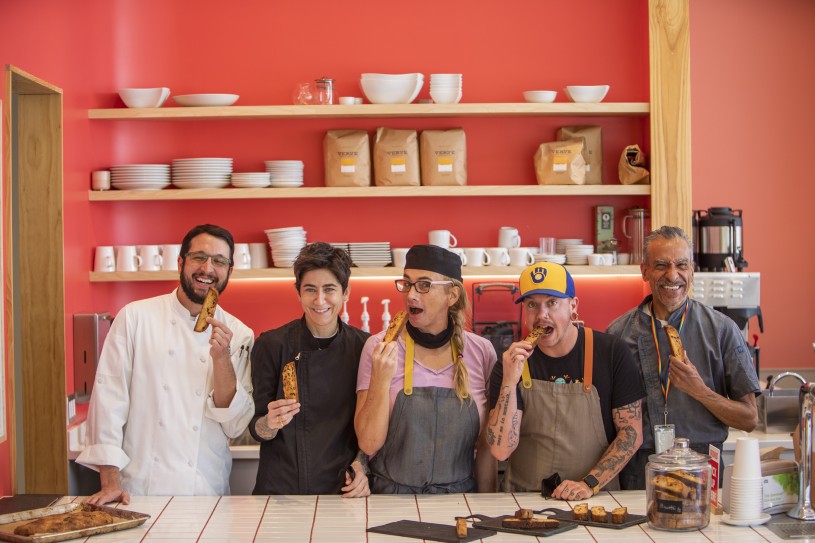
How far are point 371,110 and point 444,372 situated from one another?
7.90 feet

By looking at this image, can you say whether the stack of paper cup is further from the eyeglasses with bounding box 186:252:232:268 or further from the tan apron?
the eyeglasses with bounding box 186:252:232:268

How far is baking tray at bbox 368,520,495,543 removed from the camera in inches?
108

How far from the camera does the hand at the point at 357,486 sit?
10.7 ft

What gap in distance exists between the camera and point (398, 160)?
5.53 metres

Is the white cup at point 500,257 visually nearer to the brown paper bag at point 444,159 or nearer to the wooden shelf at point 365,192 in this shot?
the wooden shelf at point 365,192

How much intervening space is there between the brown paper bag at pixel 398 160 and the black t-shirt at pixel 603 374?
7.64 feet

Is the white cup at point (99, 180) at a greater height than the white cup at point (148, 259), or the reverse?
the white cup at point (99, 180)

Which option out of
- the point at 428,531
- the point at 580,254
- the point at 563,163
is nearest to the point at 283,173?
the point at 563,163

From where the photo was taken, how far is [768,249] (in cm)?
613

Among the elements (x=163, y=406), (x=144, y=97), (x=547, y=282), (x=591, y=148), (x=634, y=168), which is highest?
(x=144, y=97)

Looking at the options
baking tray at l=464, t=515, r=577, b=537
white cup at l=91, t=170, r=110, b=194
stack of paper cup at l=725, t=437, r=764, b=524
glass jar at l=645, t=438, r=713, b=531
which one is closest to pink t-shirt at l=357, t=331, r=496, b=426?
baking tray at l=464, t=515, r=577, b=537

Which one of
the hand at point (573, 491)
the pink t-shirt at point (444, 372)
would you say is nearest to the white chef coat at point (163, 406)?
the pink t-shirt at point (444, 372)

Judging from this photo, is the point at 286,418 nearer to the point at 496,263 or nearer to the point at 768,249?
the point at 496,263

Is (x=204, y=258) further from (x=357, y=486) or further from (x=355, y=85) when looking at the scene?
(x=355, y=85)
